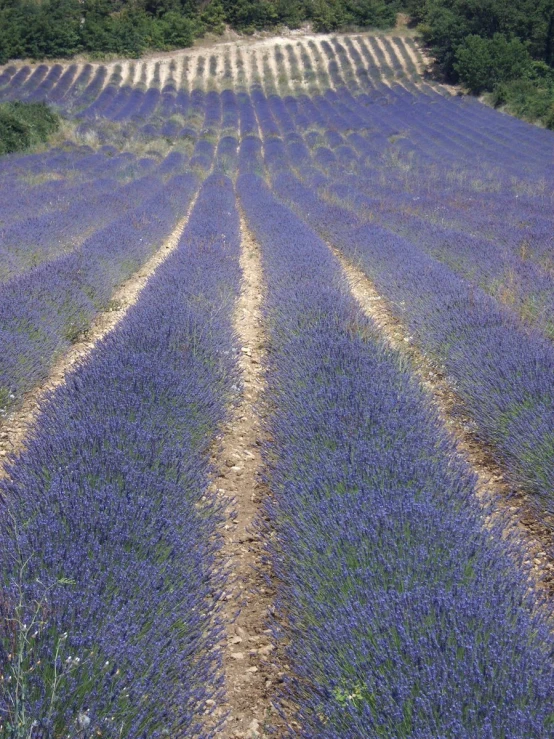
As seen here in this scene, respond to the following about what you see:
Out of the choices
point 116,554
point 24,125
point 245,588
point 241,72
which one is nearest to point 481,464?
point 245,588

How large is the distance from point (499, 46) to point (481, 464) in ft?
94.4

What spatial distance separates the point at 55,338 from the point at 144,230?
4.19 meters

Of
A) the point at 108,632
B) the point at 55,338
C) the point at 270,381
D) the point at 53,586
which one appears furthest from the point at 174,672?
the point at 55,338

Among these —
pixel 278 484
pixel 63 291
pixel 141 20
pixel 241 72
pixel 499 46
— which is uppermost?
pixel 141 20

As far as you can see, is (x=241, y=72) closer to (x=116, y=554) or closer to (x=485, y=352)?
(x=485, y=352)

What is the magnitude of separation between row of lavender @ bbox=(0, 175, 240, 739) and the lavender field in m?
0.01

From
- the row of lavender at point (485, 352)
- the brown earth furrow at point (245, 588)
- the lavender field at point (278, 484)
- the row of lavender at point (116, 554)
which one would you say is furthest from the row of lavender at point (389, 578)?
the row of lavender at point (485, 352)

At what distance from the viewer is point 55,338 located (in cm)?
485

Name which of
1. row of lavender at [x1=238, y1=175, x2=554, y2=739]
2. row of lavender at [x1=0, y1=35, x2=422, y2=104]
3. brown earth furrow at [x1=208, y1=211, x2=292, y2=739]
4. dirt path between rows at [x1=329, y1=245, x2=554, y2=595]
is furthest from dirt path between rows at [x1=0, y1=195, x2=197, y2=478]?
row of lavender at [x1=0, y1=35, x2=422, y2=104]

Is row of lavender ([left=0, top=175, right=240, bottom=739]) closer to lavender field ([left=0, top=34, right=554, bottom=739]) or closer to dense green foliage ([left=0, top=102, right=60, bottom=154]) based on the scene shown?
lavender field ([left=0, top=34, right=554, bottom=739])

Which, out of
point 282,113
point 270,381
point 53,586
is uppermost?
point 282,113

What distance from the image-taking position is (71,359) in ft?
16.5

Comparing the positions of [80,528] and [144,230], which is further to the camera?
[144,230]

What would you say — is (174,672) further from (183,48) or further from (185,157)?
(183,48)
